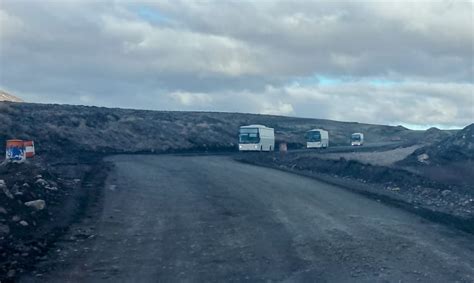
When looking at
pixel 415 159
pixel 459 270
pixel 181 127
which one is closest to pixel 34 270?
pixel 459 270

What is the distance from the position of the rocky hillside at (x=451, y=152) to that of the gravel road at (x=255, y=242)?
56.0ft

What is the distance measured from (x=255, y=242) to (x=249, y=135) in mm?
54308

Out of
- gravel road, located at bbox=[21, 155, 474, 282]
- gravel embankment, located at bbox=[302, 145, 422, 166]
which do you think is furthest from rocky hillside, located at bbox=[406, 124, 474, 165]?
gravel road, located at bbox=[21, 155, 474, 282]

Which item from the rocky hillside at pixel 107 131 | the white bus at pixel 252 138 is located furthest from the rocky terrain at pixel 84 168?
the white bus at pixel 252 138

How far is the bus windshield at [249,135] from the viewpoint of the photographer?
228ft

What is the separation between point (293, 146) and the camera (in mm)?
92000

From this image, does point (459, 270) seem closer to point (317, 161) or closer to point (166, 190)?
point (166, 190)

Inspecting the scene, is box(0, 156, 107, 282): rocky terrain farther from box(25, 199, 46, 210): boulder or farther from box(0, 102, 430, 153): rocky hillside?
box(0, 102, 430, 153): rocky hillside

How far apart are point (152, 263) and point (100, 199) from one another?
10413 millimetres

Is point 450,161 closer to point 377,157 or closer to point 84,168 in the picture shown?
point 377,157

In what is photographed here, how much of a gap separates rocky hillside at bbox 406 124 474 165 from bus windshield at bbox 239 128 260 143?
24.9 m

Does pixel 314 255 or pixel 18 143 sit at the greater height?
pixel 18 143

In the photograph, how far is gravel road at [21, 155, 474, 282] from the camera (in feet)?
40.3

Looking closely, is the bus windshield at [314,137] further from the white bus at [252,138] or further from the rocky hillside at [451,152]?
the rocky hillside at [451,152]
